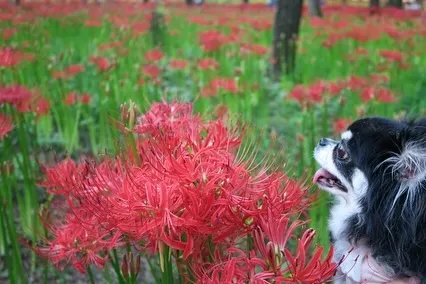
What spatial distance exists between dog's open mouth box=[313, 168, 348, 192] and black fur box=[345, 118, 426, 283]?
0.10 m

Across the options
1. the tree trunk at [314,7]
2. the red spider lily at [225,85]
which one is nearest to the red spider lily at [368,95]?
the red spider lily at [225,85]

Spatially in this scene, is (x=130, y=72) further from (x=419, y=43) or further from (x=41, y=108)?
(x=419, y=43)

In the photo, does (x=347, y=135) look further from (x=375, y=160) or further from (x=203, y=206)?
(x=203, y=206)

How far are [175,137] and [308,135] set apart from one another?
1.68 m

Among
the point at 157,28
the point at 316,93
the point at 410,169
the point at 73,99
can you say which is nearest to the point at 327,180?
the point at 410,169

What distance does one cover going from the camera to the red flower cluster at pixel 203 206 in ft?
2.42

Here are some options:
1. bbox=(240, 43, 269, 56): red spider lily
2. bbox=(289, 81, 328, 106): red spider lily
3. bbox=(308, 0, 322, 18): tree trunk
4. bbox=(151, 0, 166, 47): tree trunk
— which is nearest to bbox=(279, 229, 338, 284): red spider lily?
bbox=(289, 81, 328, 106): red spider lily

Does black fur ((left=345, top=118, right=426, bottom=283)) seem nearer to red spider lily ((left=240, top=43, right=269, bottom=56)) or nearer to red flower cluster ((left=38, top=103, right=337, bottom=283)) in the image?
red flower cluster ((left=38, top=103, right=337, bottom=283))

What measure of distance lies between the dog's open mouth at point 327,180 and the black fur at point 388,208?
0.33 feet

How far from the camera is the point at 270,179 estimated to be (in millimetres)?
891

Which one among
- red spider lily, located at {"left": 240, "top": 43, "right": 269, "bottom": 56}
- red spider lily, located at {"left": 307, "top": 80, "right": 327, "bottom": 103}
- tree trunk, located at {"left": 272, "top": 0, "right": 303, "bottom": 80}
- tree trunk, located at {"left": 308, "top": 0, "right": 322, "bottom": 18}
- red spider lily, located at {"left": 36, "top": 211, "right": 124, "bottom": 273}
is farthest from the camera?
tree trunk, located at {"left": 308, "top": 0, "right": 322, "bottom": 18}

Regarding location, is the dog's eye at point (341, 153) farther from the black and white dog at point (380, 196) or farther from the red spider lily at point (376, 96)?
the red spider lily at point (376, 96)

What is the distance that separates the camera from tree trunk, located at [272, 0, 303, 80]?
15.9 ft

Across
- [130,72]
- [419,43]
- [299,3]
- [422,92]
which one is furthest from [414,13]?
[130,72]
